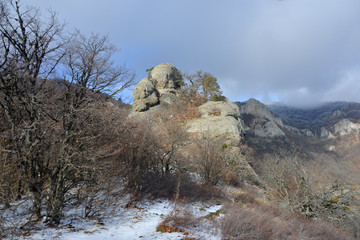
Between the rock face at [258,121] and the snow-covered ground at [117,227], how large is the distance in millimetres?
47036

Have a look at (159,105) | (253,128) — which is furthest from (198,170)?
(253,128)

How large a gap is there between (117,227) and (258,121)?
57966mm

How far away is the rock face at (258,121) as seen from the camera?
52534 millimetres

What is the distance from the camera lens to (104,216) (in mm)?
5727

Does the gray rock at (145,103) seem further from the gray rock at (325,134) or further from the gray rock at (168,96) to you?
the gray rock at (325,134)

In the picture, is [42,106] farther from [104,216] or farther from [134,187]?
[134,187]

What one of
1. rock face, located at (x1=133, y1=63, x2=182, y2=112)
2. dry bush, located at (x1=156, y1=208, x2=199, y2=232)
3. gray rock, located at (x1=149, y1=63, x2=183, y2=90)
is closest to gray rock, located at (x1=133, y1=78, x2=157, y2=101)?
rock face, located at (x1=133, y1=63, x2=182, y2=112)

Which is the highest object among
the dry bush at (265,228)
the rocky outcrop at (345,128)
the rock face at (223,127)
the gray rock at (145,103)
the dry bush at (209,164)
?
the rocky outcrop at (345,128)

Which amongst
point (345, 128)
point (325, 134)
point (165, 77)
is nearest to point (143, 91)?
point (165, 77)

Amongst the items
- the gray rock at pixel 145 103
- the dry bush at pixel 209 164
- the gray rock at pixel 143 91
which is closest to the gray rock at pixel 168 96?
the gray rock at pixel 145 103

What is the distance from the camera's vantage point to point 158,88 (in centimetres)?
2778

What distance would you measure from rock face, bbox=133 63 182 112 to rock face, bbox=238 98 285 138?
29219 millimetres

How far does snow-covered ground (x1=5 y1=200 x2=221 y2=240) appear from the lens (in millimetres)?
4520

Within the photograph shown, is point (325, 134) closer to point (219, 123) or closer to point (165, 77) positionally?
point (165, 77)
